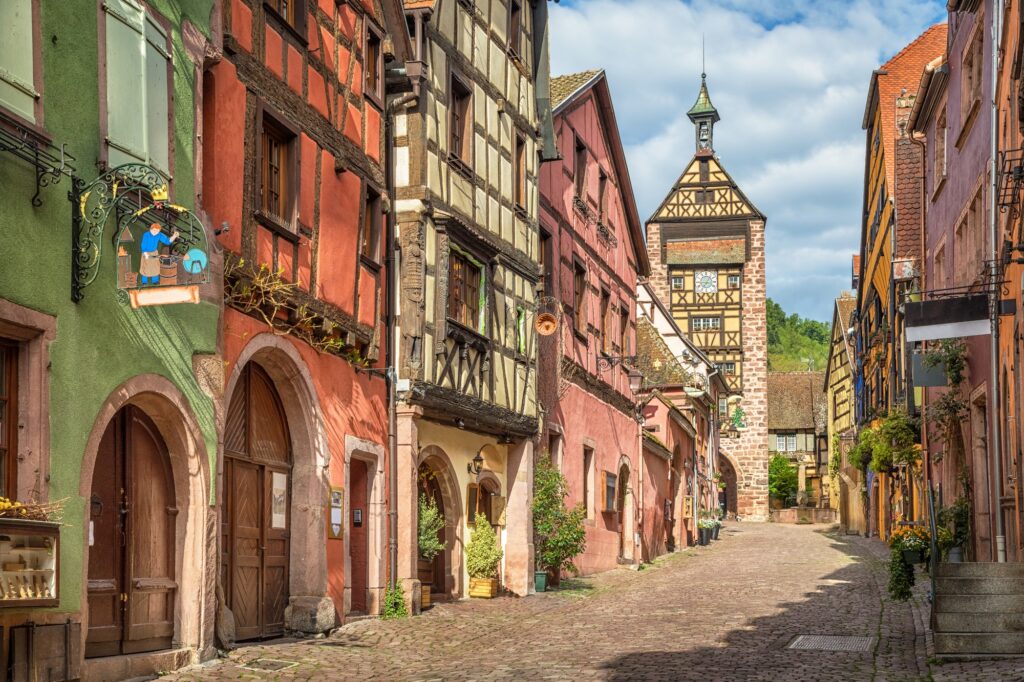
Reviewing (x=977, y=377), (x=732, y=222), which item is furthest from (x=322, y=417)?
(x=732, y=222)

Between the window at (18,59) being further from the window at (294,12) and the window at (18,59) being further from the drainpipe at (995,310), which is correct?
the drainpipe at (995,310)

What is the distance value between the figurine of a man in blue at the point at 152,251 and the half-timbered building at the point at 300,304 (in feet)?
5.51

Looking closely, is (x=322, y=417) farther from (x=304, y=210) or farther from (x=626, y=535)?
(x=626, y=535)

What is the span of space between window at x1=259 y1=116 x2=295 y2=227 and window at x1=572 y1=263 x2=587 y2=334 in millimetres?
11606

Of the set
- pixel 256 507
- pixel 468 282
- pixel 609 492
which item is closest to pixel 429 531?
pixel 468 282

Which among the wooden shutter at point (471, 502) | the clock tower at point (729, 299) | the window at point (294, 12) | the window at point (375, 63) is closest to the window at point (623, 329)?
the wooden shutter at point (471, 502)

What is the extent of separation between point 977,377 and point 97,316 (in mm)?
13171

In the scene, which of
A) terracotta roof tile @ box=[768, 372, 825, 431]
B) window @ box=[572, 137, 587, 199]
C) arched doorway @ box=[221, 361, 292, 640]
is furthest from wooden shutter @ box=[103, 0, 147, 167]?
terracotta roof tile @ box=[768, 372, 825, 431]

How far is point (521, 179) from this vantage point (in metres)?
21.0

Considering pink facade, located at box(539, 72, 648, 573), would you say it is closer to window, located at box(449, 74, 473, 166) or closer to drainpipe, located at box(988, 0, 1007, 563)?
window, located at box(449, 74, 473, 166)

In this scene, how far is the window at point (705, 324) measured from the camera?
194 ft

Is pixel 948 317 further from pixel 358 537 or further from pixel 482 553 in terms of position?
pixel 358 537

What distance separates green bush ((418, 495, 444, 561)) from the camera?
16.8 metres

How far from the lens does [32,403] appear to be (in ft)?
28.5
